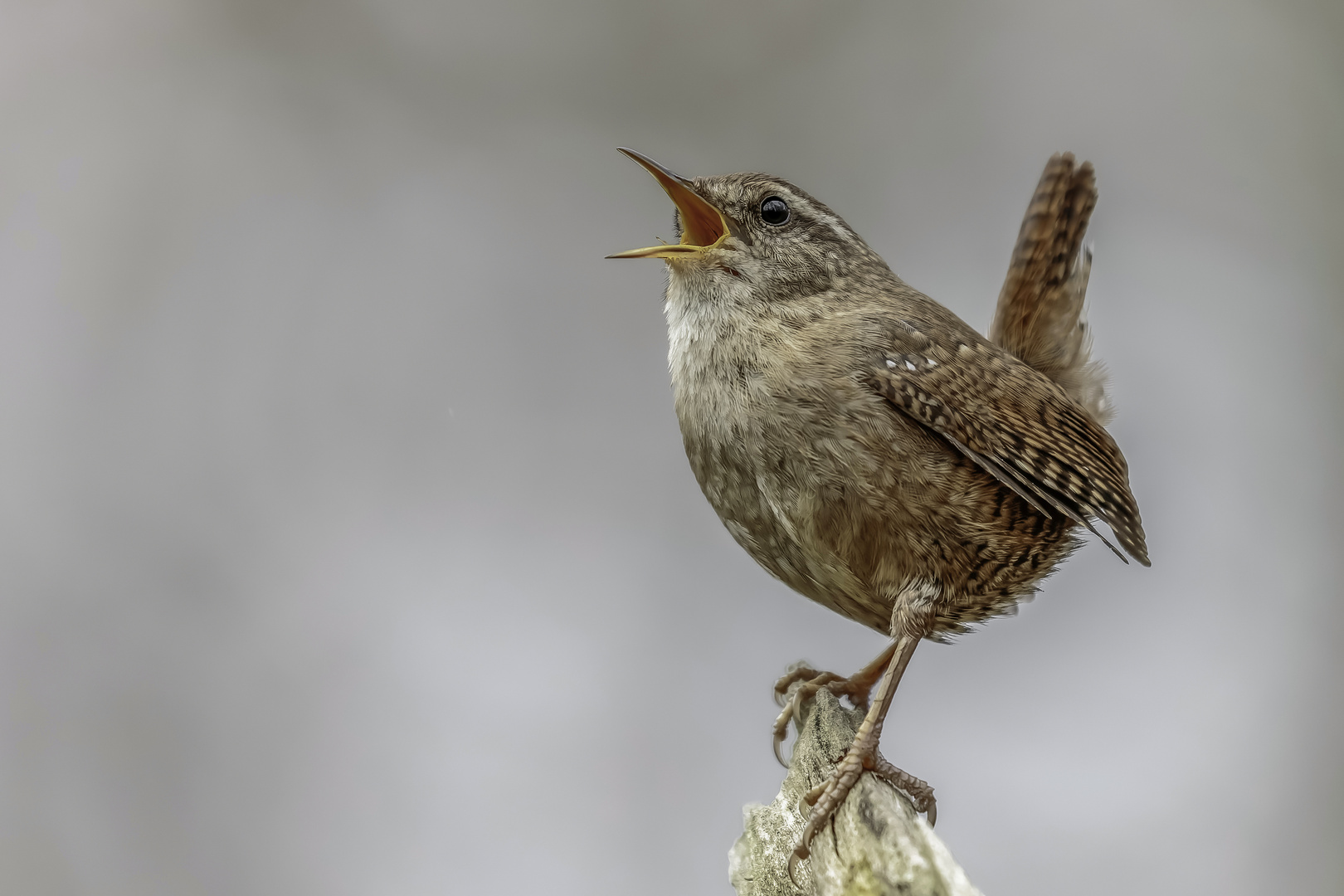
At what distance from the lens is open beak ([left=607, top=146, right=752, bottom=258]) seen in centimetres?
179

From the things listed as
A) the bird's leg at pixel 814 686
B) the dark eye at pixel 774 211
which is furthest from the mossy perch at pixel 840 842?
the dark eye at pixel 774 211

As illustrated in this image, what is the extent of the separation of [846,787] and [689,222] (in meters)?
1.10

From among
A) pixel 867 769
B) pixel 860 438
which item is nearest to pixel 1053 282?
pixel 860 438

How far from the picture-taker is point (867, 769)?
1.62 meters

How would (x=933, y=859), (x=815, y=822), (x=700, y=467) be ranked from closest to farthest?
(x=933, y=859)
(x=815, y=822)
(x=700, y=467)

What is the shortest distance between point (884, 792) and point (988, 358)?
2.65ft

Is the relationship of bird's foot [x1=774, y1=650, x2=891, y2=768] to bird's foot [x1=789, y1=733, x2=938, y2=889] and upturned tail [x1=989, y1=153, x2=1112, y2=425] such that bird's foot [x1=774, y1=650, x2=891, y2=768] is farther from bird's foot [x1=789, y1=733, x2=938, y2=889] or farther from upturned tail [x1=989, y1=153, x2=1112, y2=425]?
upturned tail [x1=989, y1=153, x2=1112, y2=425]

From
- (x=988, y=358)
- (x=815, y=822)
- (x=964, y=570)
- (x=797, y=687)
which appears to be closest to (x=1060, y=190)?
(x=988, y=358)

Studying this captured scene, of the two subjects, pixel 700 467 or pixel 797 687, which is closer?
pixel 700 467

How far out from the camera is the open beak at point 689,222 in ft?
5.87

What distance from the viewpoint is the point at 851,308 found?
1799mm

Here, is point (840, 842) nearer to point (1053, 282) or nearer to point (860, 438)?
point (860, 438)

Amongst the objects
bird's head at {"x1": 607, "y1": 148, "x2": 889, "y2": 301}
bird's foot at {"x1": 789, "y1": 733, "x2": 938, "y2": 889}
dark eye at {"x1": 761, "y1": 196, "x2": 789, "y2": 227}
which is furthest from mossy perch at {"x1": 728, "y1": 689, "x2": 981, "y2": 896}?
dark eye at {"x1": 761, "y1": 196, "x2": 789, "y2": 227}

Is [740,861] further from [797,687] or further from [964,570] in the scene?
[964,570]
